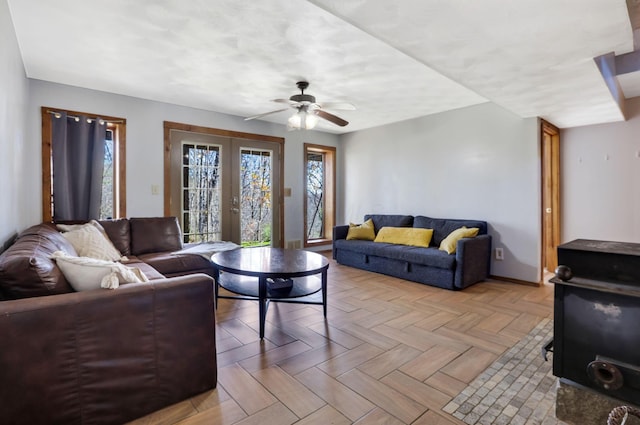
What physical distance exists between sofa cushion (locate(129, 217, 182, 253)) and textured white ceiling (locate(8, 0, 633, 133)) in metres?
1.51

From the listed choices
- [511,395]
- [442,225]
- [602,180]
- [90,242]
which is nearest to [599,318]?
[511,395]

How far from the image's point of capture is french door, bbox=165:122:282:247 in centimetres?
430

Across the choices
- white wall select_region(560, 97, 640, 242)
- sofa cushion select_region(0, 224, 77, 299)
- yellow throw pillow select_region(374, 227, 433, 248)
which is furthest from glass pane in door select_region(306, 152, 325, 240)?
sofa cushion select_region(0, 224, 77, 299)

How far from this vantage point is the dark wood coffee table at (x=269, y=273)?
2.34 m

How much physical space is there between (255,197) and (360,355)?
3398 millimetres

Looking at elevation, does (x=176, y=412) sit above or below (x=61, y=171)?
below

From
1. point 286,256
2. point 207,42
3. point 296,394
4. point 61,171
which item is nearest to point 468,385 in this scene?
point 296,394

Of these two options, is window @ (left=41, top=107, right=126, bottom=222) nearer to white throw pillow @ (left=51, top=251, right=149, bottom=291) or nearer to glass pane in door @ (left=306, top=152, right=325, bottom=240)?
white throw pillow @ (left=51, top=251, right=149, bottom=291)

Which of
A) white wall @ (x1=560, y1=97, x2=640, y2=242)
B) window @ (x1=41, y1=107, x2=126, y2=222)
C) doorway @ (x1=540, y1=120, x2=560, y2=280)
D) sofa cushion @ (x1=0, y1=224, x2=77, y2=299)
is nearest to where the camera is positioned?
sofa cushion @ (x1=0, y1=224, x2=77, y2=299)

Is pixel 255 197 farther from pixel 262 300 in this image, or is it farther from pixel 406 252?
pixel 262 300

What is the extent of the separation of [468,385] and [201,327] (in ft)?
4.92

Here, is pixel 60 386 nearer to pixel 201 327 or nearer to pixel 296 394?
pixel 201 327

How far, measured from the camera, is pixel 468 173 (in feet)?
14.0

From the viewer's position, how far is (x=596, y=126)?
392cm
